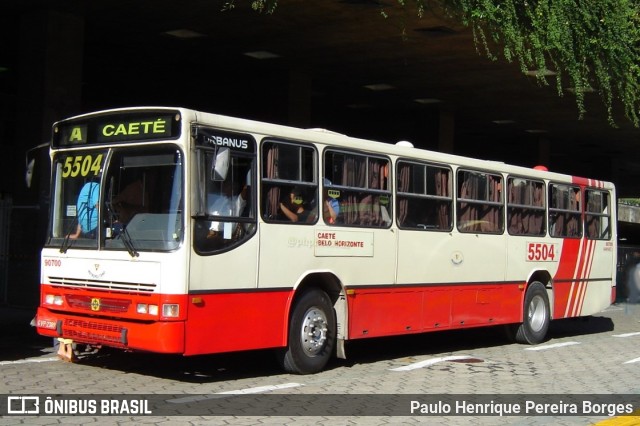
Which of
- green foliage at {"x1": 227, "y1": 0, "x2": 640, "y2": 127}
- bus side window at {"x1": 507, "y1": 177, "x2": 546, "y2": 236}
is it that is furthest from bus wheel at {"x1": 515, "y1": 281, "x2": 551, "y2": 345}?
green foliage at {"x1": 227, "y1": 0, "x2": 640, "y2": 127}

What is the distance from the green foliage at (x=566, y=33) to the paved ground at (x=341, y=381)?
18.8 ft

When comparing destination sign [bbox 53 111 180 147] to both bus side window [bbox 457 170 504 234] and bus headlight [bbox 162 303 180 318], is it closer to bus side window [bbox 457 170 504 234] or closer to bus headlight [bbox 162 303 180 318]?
bus headlight [bbox 162 303 180 318]

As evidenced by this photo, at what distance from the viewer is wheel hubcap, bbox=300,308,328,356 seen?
10.5m

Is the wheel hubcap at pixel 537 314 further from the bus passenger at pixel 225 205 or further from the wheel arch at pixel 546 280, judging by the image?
the bus passenger at pixel 225 205

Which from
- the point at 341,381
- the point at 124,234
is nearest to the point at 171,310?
the point at 124,234

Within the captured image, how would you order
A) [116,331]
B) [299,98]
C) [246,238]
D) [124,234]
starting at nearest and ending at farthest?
[116,331] → [124,234] → [246,238] → [299,98]

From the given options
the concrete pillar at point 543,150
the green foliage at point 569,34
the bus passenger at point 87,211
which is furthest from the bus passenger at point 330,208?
the concrete pillar at point 543,150

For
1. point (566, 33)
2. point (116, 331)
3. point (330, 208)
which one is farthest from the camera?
point (566, 33)

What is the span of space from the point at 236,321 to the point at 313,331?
1386 mm

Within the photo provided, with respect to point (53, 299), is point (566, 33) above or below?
above

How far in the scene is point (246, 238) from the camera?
31.8ft

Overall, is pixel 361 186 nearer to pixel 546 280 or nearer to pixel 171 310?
pixel 171 310

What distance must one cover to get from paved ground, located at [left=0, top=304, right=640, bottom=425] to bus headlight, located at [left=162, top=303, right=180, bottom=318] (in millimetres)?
827

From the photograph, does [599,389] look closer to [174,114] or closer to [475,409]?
[475,409]
